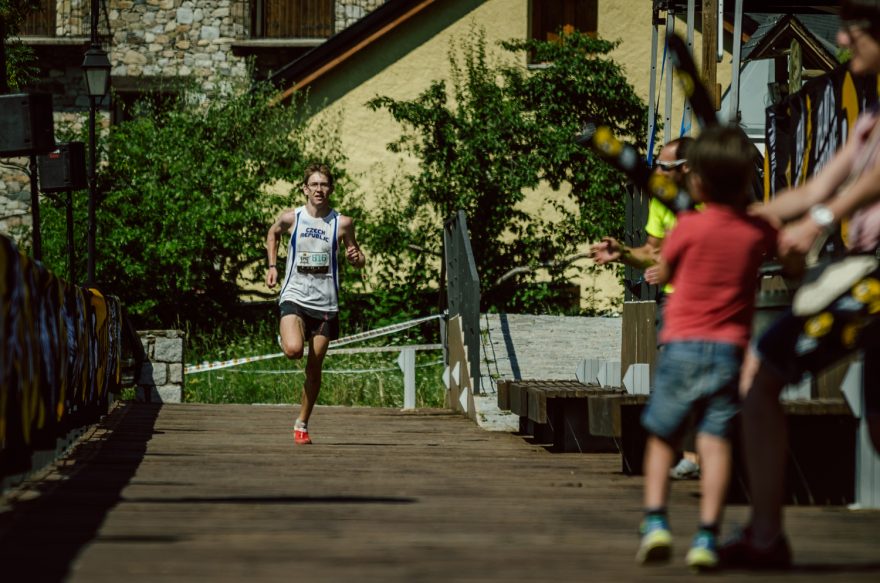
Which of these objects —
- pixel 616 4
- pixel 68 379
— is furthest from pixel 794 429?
pixel 616 4

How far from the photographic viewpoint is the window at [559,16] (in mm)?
27219

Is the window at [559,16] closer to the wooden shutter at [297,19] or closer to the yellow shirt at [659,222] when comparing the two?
the wooden shutter at [297,19]

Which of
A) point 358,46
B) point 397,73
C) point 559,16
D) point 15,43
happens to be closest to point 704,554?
point 15,43

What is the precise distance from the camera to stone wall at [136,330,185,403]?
18656 millimetres

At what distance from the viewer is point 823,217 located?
4.55 metres

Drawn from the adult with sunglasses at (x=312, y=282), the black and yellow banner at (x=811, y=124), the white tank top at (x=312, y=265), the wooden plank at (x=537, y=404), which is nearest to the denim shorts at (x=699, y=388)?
the black and yellow banner at (x=811, y=124)

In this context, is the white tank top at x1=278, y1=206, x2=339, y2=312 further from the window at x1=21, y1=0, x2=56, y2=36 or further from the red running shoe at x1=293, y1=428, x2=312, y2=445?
the window at x1=21, y1=0, x2=56, y2=36

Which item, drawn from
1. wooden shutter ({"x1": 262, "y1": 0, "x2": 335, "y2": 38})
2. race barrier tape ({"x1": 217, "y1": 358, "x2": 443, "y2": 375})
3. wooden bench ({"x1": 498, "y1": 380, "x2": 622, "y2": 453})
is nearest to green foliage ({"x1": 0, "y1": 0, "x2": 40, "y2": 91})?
race barrier tape ({"x1": 217, "y1": 358, "x2": 443, "y2": 375})

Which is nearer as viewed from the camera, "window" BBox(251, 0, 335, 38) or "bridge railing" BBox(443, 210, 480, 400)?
"bridge railing" BBox(443, 210, 480, 400)

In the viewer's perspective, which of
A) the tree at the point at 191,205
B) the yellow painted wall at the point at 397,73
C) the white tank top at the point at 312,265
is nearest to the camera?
the white tank top at the point at 312,265

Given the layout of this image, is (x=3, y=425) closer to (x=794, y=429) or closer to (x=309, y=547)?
(x=309, y=547)

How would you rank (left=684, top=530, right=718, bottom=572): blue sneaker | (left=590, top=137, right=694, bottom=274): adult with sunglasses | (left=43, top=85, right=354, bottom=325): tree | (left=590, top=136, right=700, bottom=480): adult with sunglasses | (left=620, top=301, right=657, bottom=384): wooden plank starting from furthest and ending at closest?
(left=43, top=85, right=354, bottom=325): tree → (left=620, top=301, right=657, bottom=384): wooden plank → (left=590, top=136, right=700, bottom=480): adult with sunglasses → (left=590, top=137, right=694, bottom=274): adult with sunglasses → (left=684, top=530, right=718, bottom=572): blue sneaker

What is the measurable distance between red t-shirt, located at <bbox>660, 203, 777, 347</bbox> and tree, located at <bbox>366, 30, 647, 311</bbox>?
668 inches

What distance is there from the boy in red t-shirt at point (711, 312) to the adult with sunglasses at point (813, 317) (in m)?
0.09
